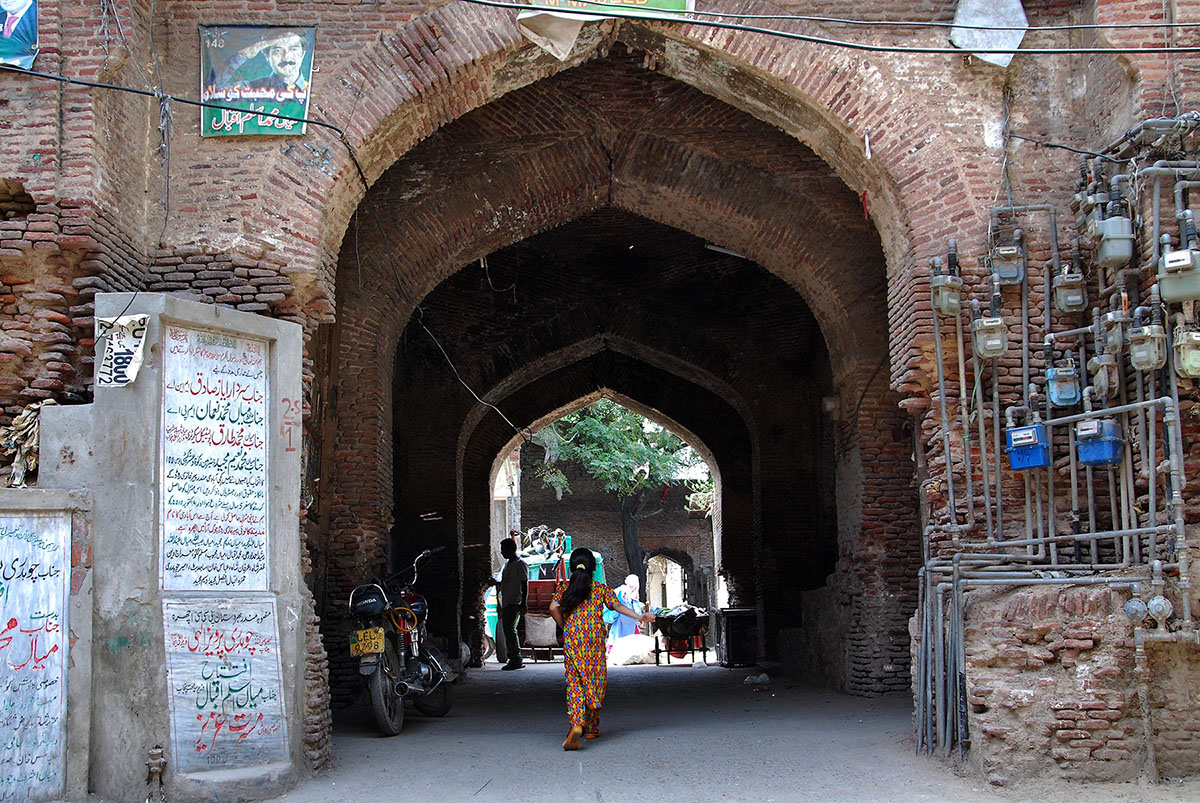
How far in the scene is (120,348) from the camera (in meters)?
5.83

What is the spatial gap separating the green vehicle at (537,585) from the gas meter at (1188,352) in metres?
7.58

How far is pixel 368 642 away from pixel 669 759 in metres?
1.99

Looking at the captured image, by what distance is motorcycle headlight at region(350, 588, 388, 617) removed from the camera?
24.3 feet

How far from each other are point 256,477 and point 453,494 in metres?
7.70

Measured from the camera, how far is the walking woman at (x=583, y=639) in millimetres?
7105

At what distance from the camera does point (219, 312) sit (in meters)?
Result: 6.09

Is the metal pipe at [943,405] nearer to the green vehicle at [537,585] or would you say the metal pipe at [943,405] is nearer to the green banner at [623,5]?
the green banner at [623,5]

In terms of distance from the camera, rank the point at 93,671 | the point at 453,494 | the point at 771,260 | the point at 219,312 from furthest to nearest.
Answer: the point at 453,494, the point at 771,260, the point at 219,312, the point at 93,671

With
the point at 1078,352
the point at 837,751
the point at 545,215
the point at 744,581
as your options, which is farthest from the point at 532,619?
the point at 1078,352

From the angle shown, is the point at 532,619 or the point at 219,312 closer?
the point at 219,312

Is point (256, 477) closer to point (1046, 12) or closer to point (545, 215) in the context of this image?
point (545, 215)

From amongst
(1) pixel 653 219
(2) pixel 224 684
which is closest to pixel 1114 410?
(2) pixel 224 684

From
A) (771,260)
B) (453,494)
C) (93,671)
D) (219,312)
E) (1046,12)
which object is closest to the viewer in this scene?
(93,671)

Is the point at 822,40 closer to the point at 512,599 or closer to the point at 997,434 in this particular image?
the point at 997,434
